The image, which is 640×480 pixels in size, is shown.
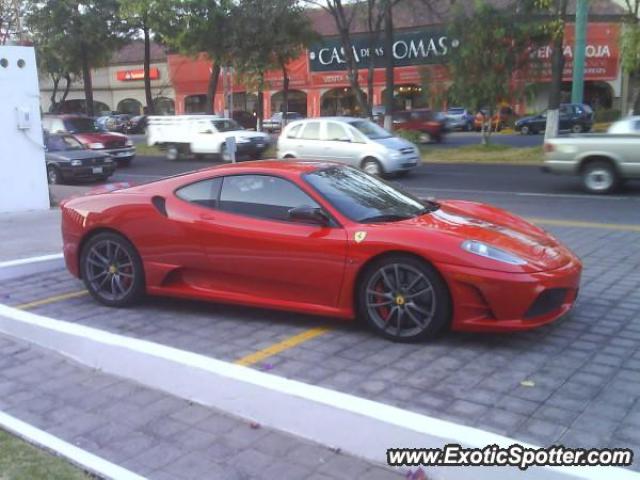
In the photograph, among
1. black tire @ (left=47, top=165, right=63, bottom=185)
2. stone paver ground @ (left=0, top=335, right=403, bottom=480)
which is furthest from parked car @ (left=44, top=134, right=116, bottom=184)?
stone paver ground @ (left=0, top=335, right=403, bottom=480)

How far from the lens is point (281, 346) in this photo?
4922 mm

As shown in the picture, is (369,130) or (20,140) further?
(369,130)

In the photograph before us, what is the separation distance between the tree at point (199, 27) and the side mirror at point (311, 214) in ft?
78.4

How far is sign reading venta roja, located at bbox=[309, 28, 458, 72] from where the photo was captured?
44.8 m

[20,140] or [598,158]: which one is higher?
[20,140]

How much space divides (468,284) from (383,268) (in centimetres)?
61

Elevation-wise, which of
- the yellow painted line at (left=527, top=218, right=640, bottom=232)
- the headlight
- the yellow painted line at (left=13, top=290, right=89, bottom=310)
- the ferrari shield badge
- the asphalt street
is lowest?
the asphalt street

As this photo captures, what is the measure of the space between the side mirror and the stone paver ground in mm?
1621

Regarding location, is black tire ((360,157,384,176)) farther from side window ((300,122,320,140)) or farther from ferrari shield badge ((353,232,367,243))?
ferrari shield badge ((353,232,367,243))

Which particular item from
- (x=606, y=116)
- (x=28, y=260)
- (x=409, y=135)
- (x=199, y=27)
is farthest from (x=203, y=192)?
(x=606, y=116)

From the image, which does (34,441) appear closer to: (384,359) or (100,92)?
(384,359)

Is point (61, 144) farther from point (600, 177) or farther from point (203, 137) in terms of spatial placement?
point (600, 177)

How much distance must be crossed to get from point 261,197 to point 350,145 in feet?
40.2

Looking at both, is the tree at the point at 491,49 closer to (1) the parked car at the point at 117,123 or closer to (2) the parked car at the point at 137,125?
(2) the parked car at the point at 137,125
